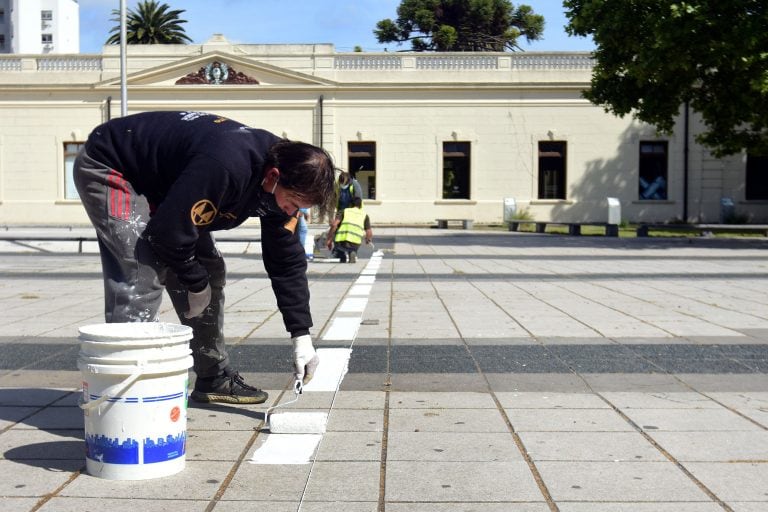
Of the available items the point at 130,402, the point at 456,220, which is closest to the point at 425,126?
the point at 456,220

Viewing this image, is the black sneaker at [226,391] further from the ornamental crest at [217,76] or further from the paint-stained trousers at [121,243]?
the ornamental crest at [217,76]

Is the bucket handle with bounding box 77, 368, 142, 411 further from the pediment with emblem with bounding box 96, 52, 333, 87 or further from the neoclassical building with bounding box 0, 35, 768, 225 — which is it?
the pediment with emblem with bounding box 96, 52, 333, 87

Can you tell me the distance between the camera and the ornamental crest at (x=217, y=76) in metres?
39.4

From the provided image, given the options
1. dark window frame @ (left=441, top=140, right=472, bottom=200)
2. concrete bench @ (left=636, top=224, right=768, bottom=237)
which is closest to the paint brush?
concrete bench @ (left=636, top=224, right=768, bottom=237)

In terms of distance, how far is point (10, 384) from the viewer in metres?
5.94

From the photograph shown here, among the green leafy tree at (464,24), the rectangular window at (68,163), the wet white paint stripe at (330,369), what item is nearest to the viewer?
the wet white paint stripe at (330,369)

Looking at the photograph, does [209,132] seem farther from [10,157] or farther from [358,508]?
[10,157]

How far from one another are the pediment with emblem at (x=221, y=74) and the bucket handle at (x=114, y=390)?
1434 inches

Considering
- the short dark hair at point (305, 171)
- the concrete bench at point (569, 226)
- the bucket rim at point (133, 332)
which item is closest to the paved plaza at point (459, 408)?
the bucket rim at point (133, 332)

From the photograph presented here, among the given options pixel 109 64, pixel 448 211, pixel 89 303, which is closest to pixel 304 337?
pixel 89 303

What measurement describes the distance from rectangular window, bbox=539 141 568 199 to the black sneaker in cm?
3534

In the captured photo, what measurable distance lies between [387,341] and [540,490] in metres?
4.06

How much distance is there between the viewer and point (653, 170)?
129 ft

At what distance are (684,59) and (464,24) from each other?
147 feet
